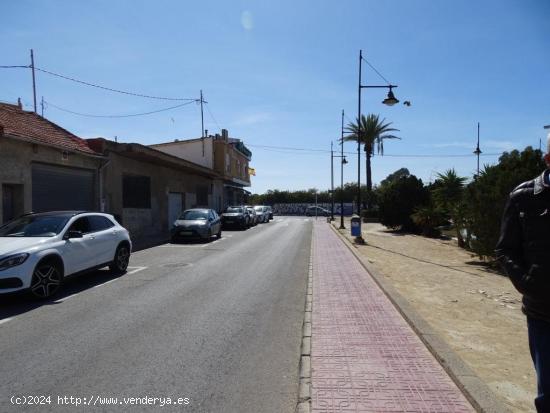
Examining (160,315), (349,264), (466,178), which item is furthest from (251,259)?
(466,178)

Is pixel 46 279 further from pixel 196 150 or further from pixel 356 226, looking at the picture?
pixel 196 150

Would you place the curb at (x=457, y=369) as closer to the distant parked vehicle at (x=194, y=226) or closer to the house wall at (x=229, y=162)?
the distant parked vehicle at (x=194, y=226)

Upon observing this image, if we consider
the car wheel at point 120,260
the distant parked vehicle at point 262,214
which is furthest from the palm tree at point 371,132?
the car wheel at point 120,260

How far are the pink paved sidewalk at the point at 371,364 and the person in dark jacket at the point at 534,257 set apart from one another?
4.02ft

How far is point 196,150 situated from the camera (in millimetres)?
43938

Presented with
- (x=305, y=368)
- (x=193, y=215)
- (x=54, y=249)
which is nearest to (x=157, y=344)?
(x=305, y=368)

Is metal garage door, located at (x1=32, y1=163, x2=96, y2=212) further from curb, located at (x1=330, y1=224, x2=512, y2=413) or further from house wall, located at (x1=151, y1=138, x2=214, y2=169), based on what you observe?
house wall, located at (x1=151, y1=138, x2=214, y2=169)

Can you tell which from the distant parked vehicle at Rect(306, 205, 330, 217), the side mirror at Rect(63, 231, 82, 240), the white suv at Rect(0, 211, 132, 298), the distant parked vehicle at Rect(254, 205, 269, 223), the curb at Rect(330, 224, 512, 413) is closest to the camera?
the curb at Rect(330, 224, 512, 413)

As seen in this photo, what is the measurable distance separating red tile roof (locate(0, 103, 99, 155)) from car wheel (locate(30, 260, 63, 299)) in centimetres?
684

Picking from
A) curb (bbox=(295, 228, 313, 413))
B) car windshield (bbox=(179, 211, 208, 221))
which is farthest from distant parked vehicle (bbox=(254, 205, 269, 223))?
curb (bbox=(295, 228, 313, 413))

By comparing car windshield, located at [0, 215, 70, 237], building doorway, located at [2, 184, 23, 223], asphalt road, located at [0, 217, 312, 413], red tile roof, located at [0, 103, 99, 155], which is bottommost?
asphalt road, located at [0, 217, 312, 413]

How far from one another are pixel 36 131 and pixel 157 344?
41.7 ft

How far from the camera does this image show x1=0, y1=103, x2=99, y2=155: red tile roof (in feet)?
46.0

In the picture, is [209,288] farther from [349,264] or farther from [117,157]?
[117,157]
